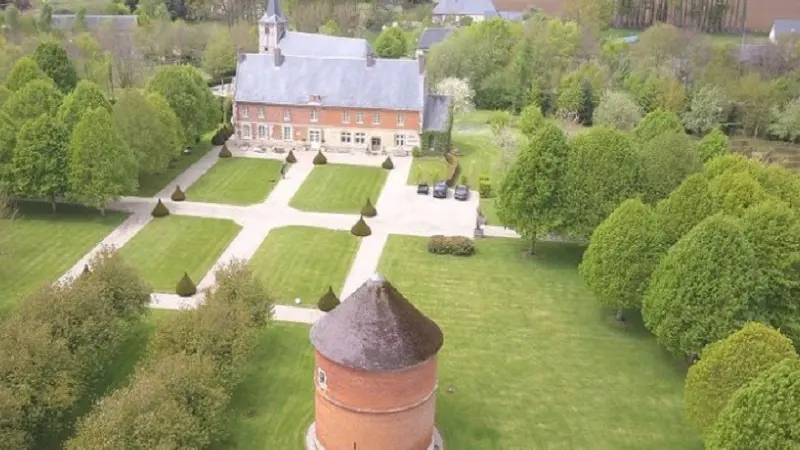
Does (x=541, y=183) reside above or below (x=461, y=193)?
above

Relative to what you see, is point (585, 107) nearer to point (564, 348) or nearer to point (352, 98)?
point (352, 98)

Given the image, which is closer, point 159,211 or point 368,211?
point 159,211

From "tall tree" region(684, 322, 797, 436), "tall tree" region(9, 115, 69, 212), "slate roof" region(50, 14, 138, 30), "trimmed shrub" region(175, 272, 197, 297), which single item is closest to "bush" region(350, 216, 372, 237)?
"trimmed shrub" region(175, 272, 197, 297)

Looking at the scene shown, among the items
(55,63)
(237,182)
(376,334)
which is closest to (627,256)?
(376,334)

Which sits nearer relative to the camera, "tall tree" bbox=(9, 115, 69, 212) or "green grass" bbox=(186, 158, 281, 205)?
"tall tree" bbox=(9, 115, 69, 212)

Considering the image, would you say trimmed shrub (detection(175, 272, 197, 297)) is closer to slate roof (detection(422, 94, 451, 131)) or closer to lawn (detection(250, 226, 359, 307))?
lawn (detection(250, 226, 359, 307))

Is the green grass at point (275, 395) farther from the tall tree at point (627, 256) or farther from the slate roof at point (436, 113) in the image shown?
the slate roof at point (436, 113)

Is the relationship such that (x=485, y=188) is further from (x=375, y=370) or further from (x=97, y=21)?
(x=97, y=21)
